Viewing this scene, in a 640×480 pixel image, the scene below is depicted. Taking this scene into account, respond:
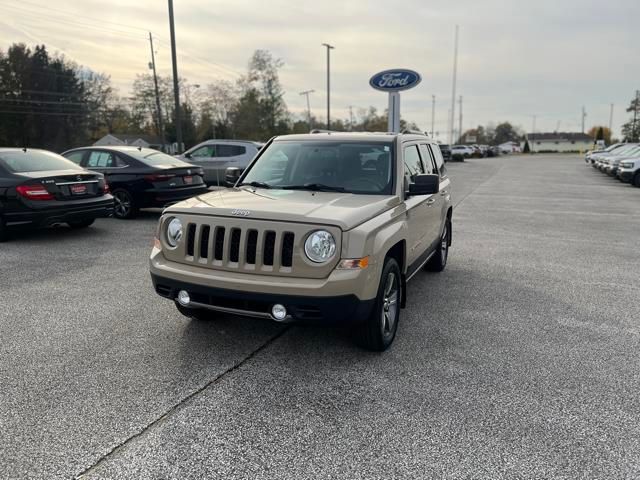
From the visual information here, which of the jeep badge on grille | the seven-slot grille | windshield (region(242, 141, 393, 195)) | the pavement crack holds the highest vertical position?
windshield (region(242, 141, 393, 195))

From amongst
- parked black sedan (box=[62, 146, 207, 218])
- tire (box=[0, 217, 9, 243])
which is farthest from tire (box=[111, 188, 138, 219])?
tire (box=[0, 217, 9, 243])

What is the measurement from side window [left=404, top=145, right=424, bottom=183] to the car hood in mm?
573

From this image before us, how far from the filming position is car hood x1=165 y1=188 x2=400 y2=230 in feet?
12.0

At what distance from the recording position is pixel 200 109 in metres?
69.6

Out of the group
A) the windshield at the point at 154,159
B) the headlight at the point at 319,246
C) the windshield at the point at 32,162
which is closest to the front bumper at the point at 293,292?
the headlight at the point at 319,246

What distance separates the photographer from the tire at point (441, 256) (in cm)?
670

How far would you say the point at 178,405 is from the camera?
3.31 m

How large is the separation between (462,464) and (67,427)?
229 cm

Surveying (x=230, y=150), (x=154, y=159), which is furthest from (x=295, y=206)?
(x=230, y=150)

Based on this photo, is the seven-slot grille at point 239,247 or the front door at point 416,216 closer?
the seven-slot grille at point 239,247

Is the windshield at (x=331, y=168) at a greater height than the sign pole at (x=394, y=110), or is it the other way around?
the sign pole at (x=394, y=110)

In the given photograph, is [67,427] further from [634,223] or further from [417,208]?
[634,223]

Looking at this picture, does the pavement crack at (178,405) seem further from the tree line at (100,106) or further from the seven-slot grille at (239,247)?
the tree line at (100,106)

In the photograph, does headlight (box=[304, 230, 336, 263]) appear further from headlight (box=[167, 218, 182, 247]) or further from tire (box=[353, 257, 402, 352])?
headlight (box=[167, 218, 182, 247])
